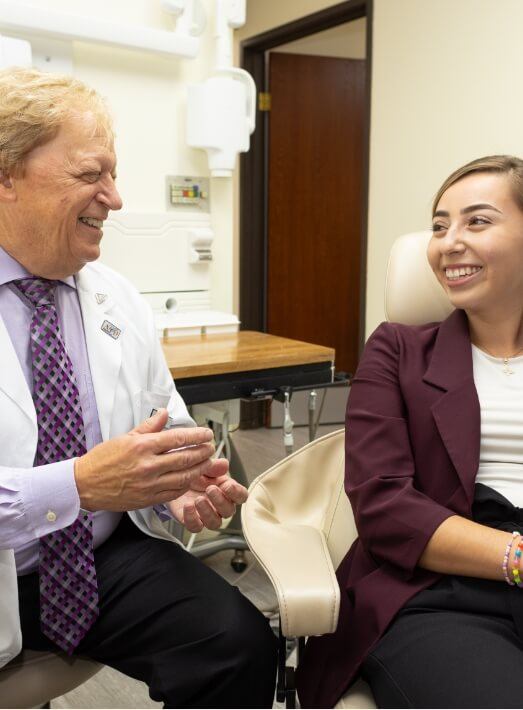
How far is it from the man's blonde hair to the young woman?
0.69 metres

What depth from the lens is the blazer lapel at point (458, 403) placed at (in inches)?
49.3

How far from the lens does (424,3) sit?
3.32 m

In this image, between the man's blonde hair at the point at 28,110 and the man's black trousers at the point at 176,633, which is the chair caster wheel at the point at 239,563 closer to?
the man's black trousers at the point at 176,633

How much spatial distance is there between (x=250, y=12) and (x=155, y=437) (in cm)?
401

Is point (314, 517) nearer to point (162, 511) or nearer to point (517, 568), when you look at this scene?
point (162, 511)

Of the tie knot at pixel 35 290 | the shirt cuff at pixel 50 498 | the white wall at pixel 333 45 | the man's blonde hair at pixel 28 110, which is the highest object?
the white wall at pixel 333 45

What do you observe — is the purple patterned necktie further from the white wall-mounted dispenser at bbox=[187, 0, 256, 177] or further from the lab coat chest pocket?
the white wall-mounted dispenser at bbox=[187, 0, 256, 177]

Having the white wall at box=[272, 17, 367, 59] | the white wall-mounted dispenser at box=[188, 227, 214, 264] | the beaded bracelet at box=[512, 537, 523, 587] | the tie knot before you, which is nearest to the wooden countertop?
the white wall-mounted dispenser at box=[188, 227, 214, 264]

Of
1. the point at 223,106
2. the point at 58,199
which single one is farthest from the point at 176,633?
the point at 223,106

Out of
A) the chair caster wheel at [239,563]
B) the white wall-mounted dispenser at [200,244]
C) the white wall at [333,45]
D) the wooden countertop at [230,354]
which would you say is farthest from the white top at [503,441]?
the white wall at [333,45]

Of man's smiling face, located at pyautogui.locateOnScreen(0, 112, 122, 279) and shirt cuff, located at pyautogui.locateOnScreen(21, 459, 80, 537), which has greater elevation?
man's smiling face, located at pyautogui.locateOnScreen(0, 112, 122, 279)

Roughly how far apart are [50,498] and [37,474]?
1.6 inches

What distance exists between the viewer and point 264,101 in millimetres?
4484

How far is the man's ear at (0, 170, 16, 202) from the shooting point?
3.96 ft
